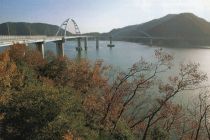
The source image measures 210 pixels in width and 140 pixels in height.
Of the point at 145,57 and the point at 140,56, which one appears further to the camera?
the point at 140,56

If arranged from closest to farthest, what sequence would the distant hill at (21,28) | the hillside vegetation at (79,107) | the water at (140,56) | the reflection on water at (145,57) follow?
the hillside vegetation at (79,107) < the reflection on water at (145,57) < the water at (140,56) < the distant hill at (21,28)

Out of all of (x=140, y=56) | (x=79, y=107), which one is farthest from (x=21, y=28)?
(x=79, y=107)

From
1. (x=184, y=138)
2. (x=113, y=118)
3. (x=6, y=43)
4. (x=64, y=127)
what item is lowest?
(x=184, y=138)

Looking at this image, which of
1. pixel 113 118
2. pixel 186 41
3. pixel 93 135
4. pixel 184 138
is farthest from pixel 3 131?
pixel 186 41

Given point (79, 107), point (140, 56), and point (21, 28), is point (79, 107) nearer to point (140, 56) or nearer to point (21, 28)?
point (140, 56)

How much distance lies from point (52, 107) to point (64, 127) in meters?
2.80

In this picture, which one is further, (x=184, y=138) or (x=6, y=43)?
(x=6, y=43)

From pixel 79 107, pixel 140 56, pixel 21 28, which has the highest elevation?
pixel 21 28

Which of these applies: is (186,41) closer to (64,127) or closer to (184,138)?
(184,138)

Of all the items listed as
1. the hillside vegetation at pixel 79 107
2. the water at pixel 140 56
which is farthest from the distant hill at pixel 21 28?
the hillside vegetation at pixel 79 107

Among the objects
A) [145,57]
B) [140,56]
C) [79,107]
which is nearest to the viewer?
[79,107]

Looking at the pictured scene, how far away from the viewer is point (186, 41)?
601 feet

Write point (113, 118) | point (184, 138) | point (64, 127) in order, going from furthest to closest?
1. point (184, 138)
2. point (113, 118)
3. point (64, 127)

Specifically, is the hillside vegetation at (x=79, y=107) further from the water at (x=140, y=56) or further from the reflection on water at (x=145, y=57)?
the water at (x=140, y=56)
